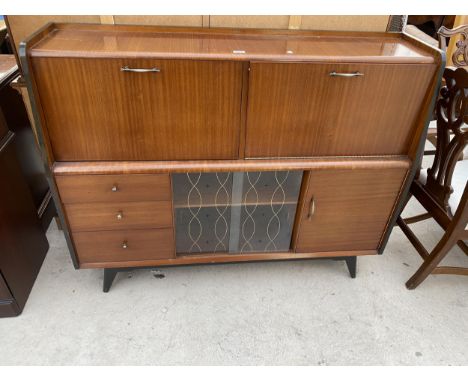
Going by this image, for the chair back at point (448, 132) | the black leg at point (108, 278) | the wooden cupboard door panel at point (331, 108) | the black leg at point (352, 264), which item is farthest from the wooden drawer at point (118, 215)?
the chair back at point (448, 132)

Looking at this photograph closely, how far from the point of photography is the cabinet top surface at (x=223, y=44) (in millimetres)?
870

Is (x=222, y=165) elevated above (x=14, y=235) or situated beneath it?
elevated above

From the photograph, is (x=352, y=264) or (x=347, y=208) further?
(x=352, y=264)

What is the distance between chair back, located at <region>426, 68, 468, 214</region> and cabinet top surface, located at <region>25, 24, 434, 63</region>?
0.19m

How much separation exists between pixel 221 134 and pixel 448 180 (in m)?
0.80


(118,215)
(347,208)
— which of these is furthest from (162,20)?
(347,208)

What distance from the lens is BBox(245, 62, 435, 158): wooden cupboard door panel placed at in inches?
36.2

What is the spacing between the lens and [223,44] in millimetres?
1000

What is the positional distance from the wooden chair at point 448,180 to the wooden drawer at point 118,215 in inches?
36.2

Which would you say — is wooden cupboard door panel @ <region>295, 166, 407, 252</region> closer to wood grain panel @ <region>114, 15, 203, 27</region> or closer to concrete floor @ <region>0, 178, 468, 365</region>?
concrete floor @ <region>0, 178, 468, 365</region>

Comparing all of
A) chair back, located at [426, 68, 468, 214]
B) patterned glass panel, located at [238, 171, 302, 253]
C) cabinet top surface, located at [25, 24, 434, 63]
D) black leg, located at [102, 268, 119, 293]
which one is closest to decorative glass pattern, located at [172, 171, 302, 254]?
patterned glass panel, located at [238, 171, 302, 253]

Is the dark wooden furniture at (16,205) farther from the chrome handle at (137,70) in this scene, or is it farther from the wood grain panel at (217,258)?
the chrome handle at (137,70)

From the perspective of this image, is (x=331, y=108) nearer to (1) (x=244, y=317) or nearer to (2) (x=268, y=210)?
(2) (x=268, y=210)

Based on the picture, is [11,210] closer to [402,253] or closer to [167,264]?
[167,264]
